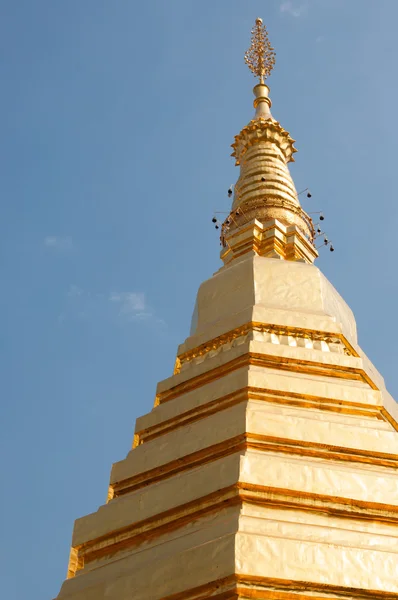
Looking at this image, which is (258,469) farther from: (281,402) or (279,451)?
(281,402)

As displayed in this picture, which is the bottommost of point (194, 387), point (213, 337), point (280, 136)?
point (194, 387)

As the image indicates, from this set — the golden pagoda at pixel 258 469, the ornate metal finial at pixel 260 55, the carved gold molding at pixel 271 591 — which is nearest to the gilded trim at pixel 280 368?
the golden pagoda at pixel 258 469

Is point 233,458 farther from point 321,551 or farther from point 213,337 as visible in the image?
point 213,337

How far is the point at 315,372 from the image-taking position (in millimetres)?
9055

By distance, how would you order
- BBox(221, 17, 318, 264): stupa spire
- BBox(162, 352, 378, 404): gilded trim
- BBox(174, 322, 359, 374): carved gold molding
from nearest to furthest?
BBox(162, 352, 378, 404): gilded trim < BBox(174, 322, 359, 374): carved gold molding < BBox(221, 17, 318, 264): stupa spire

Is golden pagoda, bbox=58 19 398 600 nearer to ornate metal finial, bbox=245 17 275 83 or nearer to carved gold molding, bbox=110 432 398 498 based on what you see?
carved gold molding, bbox=110 432 398 498

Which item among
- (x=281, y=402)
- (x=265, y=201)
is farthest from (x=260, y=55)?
(x=281, y=402)

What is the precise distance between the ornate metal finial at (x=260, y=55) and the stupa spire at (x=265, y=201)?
851 mm

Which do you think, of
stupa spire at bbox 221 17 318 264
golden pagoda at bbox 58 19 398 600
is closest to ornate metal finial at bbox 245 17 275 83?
stupa spire at bbox 221 17 318 264

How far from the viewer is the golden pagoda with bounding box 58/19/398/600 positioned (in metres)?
6.64

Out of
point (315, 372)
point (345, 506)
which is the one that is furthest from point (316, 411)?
point (345, 506)

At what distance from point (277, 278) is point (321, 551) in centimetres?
449

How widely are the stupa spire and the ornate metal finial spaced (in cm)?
85

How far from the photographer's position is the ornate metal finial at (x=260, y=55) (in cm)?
1694
